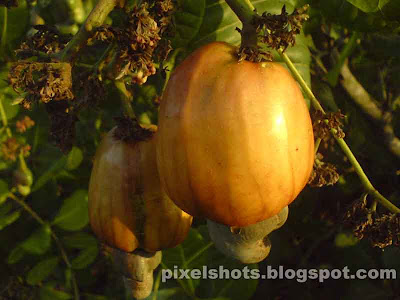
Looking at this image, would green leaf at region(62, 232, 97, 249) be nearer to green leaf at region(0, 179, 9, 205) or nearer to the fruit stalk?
green leaf at region(0, 179, 9, 205)

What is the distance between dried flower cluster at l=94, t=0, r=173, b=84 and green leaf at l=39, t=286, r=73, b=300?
87 cm

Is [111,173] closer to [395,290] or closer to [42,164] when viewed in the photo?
[42,164]

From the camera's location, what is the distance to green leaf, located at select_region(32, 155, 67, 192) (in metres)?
1.33

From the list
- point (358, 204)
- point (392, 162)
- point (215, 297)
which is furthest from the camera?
point (392, 162)

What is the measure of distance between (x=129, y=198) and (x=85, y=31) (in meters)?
0.31

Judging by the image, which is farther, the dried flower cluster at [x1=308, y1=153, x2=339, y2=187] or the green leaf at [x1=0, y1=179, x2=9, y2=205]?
the green leaf at [x1=0, y1=179, x2=9, y2=205]

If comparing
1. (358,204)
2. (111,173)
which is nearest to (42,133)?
(111,173)

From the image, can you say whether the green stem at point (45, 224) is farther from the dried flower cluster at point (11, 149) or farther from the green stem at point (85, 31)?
the green stem at point (85, 31)

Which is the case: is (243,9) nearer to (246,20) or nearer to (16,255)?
(246,20)

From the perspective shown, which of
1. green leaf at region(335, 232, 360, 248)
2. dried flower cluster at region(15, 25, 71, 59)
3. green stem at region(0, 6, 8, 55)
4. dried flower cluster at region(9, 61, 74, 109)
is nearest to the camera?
dried flower cluster at region(9, 61, 74, 109)

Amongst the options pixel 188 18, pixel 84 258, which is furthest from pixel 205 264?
pixel 188 18

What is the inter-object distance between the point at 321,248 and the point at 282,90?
3.04ft

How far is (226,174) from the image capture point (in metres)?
0.66

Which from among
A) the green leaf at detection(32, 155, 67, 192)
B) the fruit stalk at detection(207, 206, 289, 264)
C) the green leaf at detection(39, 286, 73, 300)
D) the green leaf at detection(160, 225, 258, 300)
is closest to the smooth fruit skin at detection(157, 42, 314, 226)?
the fruit stalk at detection(207, 206, 289, 264)
